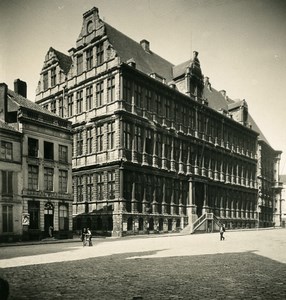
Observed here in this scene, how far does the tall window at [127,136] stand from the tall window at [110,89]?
10.2ft

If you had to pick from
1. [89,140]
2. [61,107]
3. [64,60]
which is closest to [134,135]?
[89,140]

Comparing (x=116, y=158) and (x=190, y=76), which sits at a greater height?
(x=190, y=76)

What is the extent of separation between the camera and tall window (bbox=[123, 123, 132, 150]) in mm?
37906

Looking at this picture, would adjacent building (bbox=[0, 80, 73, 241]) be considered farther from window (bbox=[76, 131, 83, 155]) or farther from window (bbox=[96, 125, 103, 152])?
window (bbox=[76, 131, 83, 155])

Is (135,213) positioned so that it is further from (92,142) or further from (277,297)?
(277,297)

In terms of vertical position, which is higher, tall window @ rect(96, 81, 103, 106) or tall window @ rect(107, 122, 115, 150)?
tall window @ rect(96, 81, 103, 106)

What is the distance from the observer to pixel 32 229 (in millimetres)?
30938

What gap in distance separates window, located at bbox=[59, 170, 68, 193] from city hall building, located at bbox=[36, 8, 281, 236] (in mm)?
4774

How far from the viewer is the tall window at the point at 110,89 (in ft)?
127

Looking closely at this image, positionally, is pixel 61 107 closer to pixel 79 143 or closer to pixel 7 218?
pixel 79 143

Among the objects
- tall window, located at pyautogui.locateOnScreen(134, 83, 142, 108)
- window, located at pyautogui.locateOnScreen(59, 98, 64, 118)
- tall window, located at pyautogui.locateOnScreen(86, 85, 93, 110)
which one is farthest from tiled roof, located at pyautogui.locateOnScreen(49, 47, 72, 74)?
tall window, located at pyautogui.locateOnScreen(134, 83, 142, 108)

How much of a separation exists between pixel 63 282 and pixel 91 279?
0.88 meters

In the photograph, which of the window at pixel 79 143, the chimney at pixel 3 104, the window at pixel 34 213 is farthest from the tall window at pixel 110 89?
the window at pixel 34 213

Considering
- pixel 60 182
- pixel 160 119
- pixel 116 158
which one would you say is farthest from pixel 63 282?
pixel 160 119
